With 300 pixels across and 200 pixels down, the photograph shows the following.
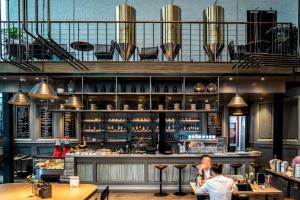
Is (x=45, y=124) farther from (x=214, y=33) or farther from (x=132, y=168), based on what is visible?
(x=214, y=33)

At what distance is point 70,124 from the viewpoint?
429 inches

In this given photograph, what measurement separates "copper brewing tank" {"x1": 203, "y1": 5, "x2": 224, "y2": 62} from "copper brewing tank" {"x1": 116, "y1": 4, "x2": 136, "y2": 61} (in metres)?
2.10

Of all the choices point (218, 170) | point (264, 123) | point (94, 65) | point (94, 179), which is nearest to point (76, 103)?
point (94, 65)

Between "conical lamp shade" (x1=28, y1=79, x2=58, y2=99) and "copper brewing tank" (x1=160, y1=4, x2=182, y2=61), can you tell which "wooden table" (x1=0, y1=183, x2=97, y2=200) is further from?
"copper brewing tank" (x1=160, y1=4, x2=182, y2=61)

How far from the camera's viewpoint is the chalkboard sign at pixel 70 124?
10859 millimetres

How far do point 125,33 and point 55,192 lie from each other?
502cm

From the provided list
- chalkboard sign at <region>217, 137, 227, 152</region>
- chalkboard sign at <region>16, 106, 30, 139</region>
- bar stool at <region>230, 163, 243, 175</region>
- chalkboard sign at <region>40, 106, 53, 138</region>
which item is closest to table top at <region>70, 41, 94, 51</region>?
chalkboard sign at <region>40, 106, 53, 138</region>

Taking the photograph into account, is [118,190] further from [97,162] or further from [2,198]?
[2,198]

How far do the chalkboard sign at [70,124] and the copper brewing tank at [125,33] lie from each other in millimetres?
3684

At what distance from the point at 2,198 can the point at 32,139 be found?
22.9 ft

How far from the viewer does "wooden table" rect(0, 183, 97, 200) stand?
4160 millimetres

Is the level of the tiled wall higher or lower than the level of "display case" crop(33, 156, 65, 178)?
higher

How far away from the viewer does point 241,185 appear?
192 inches

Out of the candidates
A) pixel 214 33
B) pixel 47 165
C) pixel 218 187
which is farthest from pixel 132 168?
pixel 214 33
